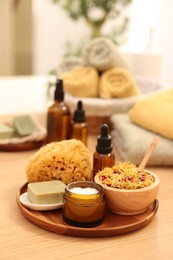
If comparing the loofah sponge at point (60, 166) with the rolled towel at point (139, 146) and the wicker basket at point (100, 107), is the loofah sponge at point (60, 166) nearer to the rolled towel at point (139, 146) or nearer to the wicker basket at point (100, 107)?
the rolled towel at point (139, 146)

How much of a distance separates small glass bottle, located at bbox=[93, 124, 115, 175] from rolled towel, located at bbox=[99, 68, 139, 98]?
393mm

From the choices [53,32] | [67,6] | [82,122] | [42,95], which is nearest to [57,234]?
[82,122]

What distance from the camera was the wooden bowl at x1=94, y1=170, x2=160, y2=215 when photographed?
76cm

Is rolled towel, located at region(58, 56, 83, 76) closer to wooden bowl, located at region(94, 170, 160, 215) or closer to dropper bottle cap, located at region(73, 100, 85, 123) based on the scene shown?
dropper bottle cap, located at region(73, 100, 85, 123)

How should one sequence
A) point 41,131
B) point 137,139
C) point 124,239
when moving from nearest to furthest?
1. point 124,239
2. point 137,139
3. point 41,131

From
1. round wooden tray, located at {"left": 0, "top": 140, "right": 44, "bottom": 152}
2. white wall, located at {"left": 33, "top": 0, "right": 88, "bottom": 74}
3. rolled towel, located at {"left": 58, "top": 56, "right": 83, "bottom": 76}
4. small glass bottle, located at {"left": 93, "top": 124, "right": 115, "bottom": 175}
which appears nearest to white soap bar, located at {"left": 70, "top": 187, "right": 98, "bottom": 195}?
small glass bottle, located at {"left": 93, "top": 124, "right": 115, "bottom": 175}

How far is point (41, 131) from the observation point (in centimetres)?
117

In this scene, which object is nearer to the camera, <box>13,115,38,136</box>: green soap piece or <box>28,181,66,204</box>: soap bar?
<box>28,181,66,204</box>: soap bar

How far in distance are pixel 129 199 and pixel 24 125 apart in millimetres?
499

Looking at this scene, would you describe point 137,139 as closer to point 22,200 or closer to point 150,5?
point 22,200

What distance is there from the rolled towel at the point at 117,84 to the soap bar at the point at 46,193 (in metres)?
0.50

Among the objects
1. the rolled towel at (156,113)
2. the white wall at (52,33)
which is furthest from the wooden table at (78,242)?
the white wall at (52,33)

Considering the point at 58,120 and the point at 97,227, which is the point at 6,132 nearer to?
the point at 58,120

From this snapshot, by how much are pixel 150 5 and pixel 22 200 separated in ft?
3.54
